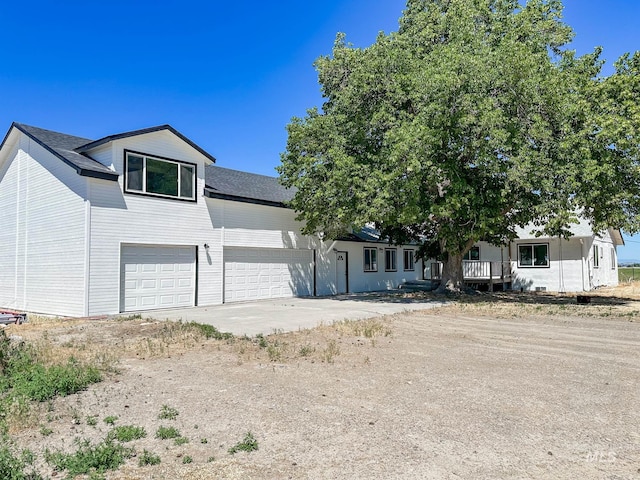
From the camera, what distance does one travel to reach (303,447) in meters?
4.01

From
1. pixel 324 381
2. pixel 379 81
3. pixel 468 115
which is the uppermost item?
pixel 379 81

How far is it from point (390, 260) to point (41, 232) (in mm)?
18347

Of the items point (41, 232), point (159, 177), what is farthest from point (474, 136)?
point (41, 232)

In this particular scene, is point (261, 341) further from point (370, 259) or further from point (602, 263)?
point (602, 263)

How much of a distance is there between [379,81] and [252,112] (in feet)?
28.5

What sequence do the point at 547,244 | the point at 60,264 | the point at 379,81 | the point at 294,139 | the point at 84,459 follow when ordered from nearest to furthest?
the point at 84,459 < the point at 60,264 < the point at 379,81 < the point at 294,139 < the point at 547,244

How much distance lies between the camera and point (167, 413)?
16.0ft

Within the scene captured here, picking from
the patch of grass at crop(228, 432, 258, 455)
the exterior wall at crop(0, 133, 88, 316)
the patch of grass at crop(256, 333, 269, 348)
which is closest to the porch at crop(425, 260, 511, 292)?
the patch of grass at crop(256, 333, 269, 348)

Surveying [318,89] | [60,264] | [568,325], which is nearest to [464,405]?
[568,325]

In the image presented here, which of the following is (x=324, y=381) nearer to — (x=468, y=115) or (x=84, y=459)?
(x=84, y=459)

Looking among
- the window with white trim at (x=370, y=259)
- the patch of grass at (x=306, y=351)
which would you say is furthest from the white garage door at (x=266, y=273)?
the patch of grass at (x=306, y=351)

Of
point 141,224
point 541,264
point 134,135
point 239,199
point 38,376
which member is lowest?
point 38,376

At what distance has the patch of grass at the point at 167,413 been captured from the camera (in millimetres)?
4781

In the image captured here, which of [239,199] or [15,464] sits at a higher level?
[239,199]
